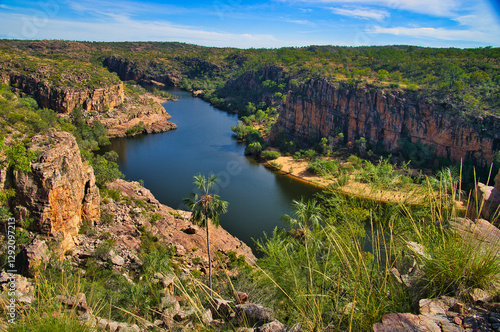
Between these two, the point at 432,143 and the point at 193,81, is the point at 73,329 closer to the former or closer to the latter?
the point at 432,143

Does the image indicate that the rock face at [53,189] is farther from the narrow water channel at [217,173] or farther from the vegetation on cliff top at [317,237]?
the narrow water channel at [217,173]

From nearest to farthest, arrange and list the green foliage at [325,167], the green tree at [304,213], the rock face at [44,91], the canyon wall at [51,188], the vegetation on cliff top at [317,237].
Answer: the vegetation on cliff top at [317,237]
the green foliage at [325,167]
the canyon wall at [51,188]
the green tree at [304,213]
the rock face at [44,91]

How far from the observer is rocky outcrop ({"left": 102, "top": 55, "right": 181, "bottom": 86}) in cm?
13135

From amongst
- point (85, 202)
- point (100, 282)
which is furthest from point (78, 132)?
point (100, 282)

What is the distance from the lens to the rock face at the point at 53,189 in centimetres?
1545

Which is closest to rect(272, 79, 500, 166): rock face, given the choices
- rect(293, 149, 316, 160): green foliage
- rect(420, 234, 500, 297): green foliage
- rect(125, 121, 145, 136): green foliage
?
rect(293, 149, 316, 160): green foliage

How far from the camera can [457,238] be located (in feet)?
15.2

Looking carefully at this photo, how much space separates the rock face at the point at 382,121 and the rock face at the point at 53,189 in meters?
45.9

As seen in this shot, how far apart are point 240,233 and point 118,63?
13013 centimetres

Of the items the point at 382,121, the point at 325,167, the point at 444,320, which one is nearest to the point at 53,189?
the point at 325,167

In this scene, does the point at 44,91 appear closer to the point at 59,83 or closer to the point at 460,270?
the point at 59,83

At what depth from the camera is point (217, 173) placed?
146ft

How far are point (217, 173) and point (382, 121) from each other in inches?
1208

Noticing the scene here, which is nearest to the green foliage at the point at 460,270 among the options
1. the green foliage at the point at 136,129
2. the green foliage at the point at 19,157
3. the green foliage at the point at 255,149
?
the green foliage at the point at 19,157
